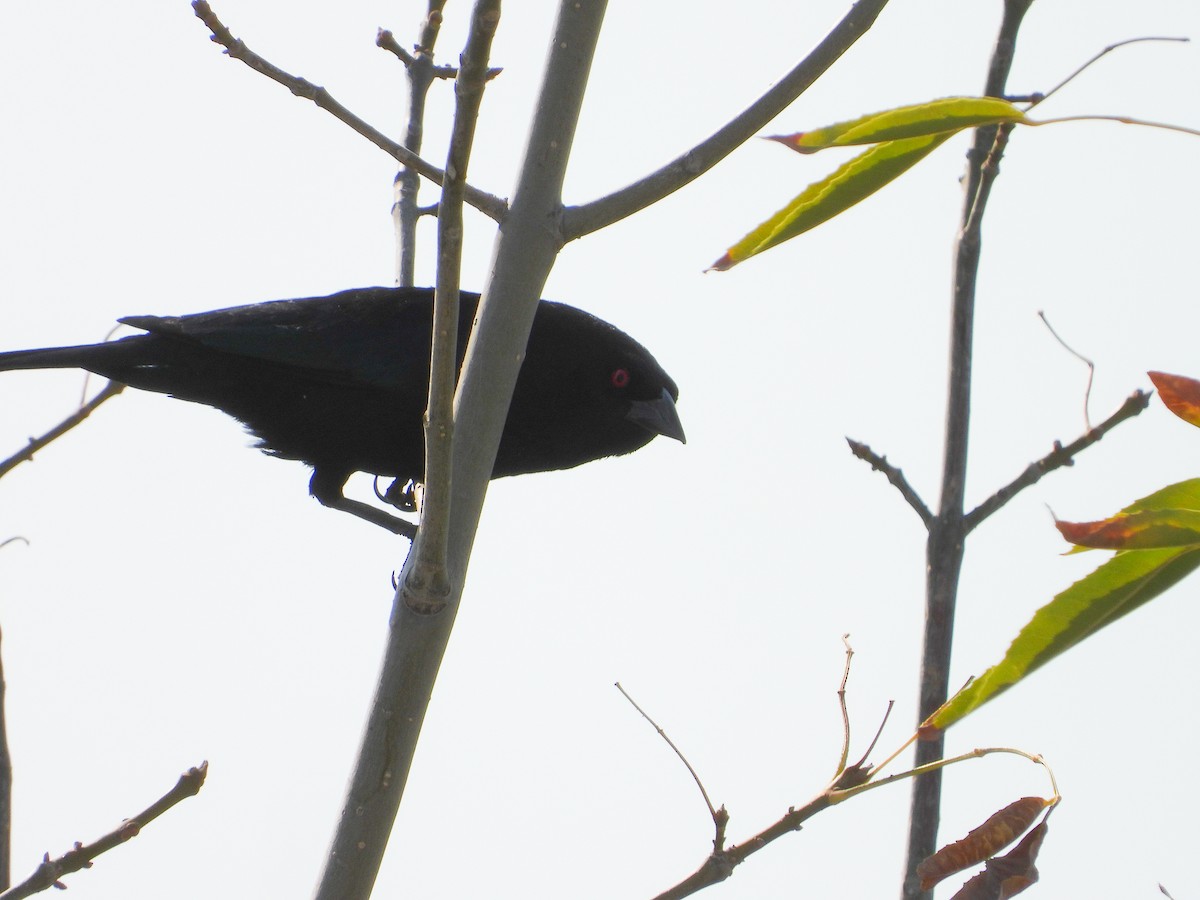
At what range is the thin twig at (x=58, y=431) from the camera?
11.1 feet

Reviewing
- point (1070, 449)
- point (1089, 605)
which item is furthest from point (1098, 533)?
point (1070, 449)

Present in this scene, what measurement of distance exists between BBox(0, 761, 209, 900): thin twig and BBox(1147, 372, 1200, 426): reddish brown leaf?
5.21ft

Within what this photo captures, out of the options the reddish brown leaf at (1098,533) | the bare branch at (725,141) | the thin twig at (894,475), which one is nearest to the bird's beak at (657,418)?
the thin twig at (894,475)

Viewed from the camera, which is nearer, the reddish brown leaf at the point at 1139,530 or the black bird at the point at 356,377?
the reddish brown leaf at the point at 1139,530

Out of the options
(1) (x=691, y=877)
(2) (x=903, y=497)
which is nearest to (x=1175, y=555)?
(1) (x=691, y=877)

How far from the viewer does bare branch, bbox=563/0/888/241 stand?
2.62 meters

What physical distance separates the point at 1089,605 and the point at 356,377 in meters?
3.87

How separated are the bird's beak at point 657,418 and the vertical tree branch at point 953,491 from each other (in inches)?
83.7

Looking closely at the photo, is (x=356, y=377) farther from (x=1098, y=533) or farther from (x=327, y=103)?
(x=1098, y=533)

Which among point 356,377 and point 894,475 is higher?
point 356,377

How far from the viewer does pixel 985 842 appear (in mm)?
1932

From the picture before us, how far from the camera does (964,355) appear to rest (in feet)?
10.5

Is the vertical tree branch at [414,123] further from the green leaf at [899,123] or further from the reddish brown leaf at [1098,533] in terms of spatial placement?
the reddish brown leaf at [1098,533]

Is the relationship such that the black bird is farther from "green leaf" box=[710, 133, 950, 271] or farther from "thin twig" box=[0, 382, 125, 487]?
"green leaf" box=[710, 133, 950, 271]
